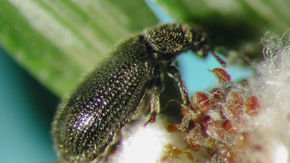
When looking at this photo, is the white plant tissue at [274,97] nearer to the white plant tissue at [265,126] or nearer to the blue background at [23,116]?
the white plant tissue at [265,126]

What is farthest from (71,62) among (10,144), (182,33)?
(10,144)

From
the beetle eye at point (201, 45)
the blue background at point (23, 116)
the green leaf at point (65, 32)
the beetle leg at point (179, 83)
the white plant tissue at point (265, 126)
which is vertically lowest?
the white plant tissue at point (265, 126)

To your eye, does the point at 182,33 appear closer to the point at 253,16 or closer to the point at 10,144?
the point at 253,16

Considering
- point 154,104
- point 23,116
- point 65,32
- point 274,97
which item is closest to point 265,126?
point 274,97

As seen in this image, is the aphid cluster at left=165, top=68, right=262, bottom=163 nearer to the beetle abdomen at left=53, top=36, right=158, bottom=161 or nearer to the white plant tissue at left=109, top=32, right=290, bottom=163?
the white plant tissue at left=109, top=32, right=290, bottom=163

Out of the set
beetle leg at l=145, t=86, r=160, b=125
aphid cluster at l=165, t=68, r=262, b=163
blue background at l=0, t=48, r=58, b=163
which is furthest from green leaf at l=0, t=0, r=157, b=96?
blue background at l=0, t=48, r=58, b=163

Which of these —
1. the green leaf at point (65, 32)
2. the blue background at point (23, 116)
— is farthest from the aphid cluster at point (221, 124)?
the blue background at point (23, 116)

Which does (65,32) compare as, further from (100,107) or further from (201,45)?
(201,45)
